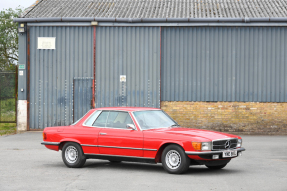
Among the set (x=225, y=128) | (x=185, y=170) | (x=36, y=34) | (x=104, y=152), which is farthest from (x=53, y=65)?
(x=185, y=170)

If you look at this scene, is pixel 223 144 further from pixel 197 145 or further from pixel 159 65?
pixel 159 65

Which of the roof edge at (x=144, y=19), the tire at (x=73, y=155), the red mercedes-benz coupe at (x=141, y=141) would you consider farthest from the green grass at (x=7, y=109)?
the tire at (x=73, y=155)

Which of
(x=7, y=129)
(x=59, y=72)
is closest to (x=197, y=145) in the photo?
(x=59, y=72)

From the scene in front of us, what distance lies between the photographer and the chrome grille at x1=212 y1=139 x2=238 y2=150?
9.14 m

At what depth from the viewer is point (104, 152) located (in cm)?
997

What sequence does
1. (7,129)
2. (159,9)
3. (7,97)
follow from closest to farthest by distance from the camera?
(159,9) → (7,129) → (7,97)

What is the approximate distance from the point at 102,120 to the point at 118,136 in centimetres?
69

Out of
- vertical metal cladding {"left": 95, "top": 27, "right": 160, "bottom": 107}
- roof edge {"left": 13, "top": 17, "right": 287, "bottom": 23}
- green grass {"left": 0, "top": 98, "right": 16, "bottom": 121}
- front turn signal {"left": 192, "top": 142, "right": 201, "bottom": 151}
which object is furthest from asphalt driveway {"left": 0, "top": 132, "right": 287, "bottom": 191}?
green grass {"left": 0, "top": 98, "right": 16, "bottom": 121}

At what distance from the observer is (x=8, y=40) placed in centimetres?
5125

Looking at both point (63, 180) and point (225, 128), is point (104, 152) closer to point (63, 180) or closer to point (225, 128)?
point (63, 180)

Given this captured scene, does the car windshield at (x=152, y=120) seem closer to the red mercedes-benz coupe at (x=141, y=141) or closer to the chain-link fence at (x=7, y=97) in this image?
the red mercedes-benz coupe at (x=141, y=141)

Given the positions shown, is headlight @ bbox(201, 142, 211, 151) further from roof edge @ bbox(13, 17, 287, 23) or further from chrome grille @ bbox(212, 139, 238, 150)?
roof edge @ bbox(13, 17, 287, 23)

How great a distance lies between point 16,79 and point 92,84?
380 cm

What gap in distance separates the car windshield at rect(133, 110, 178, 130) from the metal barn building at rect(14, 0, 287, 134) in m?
9.77
